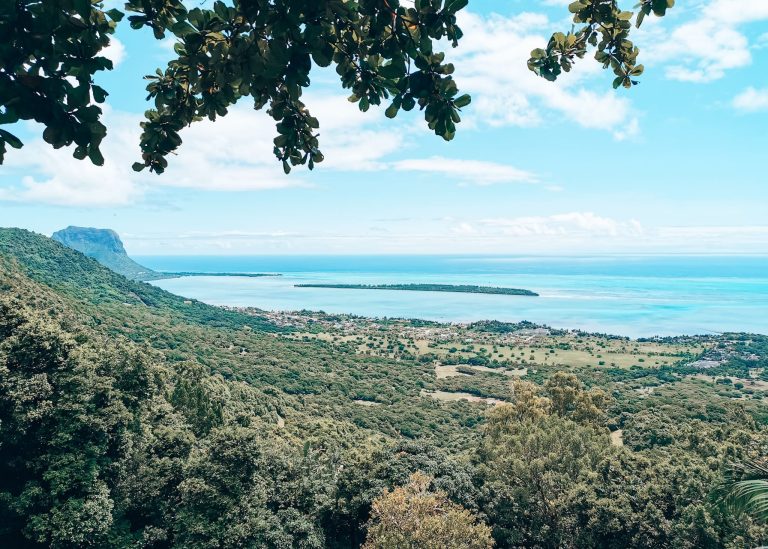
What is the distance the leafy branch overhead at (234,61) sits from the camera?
64.9 inches

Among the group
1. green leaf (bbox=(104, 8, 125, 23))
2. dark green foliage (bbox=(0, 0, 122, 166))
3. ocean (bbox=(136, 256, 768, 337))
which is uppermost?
green leaf (bbox=(104, 8, 125, 23))

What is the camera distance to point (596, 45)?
318 centimetres

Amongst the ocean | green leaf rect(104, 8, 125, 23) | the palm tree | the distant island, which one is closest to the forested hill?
the ocean

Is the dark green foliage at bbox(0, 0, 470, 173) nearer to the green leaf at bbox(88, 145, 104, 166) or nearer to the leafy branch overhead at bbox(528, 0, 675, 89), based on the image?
the green leaf at bbox(88, 145, 104, 166)

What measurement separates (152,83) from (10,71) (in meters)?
1.09

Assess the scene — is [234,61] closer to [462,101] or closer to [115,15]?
[115,15]

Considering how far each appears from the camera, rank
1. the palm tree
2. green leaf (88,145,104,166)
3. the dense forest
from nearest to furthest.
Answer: green leaf (88,145,104,166), the palm tree, the dense forest

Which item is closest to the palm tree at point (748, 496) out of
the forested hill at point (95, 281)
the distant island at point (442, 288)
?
the forested hill at point (95, 281)

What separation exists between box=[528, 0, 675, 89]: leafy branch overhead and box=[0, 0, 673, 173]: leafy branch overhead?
3 cm

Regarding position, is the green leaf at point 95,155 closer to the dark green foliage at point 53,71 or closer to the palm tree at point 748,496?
the dark green foliage at point 53,71

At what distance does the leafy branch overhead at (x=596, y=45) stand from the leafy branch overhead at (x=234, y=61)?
0.03 metres

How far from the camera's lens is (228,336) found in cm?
6166

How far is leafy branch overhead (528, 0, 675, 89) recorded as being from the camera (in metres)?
2.95

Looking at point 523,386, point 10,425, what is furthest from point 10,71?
point 523,386
